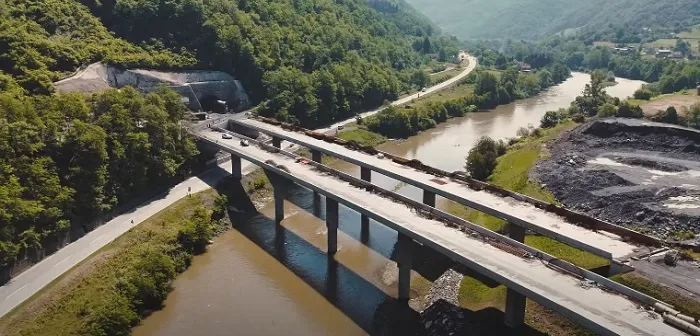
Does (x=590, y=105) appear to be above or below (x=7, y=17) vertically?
below

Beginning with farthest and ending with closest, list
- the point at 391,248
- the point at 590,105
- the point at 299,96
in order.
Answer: the point at 590,105 → the point at 299,96 → the point at 391,248

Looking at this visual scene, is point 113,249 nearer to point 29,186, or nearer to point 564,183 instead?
point 29,186

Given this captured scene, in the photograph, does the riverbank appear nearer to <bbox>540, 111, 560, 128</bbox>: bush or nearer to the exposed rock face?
the exposed rock face

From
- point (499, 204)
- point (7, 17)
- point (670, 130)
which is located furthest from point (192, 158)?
point (670, 130)

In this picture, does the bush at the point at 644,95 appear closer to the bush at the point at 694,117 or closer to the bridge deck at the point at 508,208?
the bush at the point at 694,117

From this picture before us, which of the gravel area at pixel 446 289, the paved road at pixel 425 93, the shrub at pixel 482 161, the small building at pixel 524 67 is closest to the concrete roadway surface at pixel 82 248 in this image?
the gravel area at pixel 446 289

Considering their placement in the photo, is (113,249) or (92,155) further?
(92,155)
